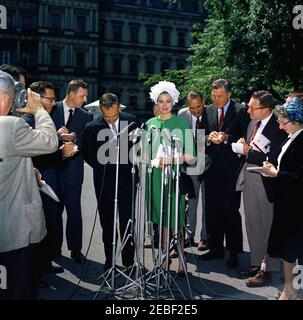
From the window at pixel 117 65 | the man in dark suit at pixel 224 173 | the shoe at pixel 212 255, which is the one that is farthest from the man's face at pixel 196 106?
the window at pixel 117 65

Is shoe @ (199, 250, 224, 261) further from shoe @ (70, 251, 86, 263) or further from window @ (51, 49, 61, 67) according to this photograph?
window @ (51, 49, 61, 67)

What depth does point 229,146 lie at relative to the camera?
581 cm

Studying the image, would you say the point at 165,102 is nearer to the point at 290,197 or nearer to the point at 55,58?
the point at 290,197

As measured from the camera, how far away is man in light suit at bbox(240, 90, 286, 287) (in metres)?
5.12

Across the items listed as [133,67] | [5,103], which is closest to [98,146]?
[5,103]

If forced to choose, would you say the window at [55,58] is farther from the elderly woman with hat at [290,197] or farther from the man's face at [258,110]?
the elderly woman with hat at [290,197]

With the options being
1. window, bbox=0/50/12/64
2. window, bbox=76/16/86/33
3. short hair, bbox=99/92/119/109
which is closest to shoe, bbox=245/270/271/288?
short hair, bbox=99/92/119/109

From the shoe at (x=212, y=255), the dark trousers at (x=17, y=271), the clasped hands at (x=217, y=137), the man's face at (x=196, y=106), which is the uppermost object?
the man's face at (x=196, y=106)

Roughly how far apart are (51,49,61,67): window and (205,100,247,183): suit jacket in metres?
52.6

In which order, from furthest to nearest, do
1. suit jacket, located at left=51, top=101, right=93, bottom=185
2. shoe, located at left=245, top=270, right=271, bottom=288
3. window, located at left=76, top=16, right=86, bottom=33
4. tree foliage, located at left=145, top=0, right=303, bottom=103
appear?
window, located at left=76, top=16, right=86, bottom=33 < tree foliage, located at left=145, top=0, right=303, bottom=103 < suit jacket, located at left=51, top=101, right=93, bottom=185 < shoe, located at left=245, top=270, right=271, bottom=288

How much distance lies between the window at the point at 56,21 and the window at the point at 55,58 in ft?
8.70

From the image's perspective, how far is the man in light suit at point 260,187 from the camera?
5.12 meters
